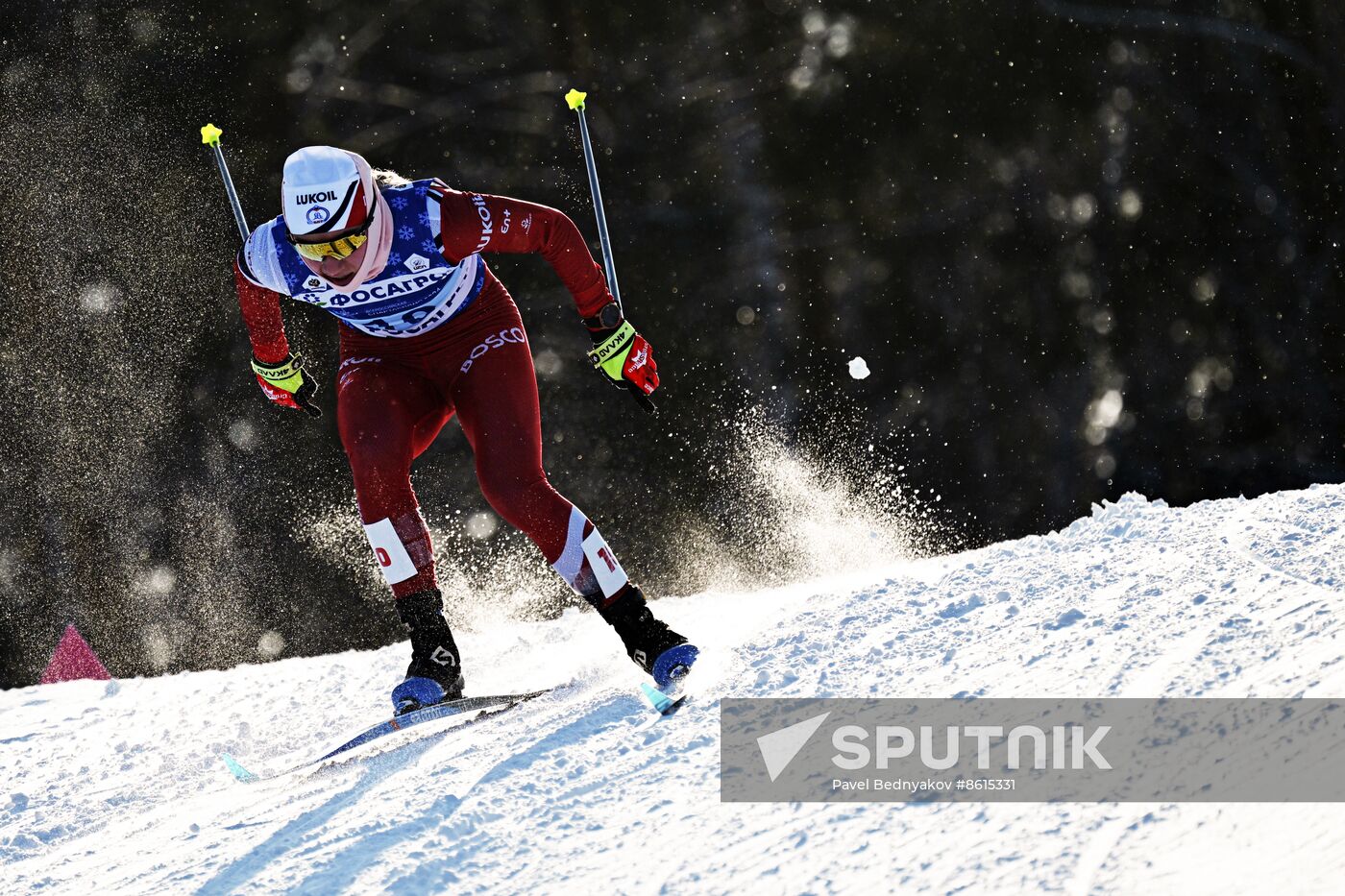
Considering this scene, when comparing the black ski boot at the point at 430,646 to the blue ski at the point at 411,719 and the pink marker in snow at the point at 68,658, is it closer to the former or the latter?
the blue ski at the point at 411,719

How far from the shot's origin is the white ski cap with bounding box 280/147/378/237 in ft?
9.52

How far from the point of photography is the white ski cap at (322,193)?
114 inches

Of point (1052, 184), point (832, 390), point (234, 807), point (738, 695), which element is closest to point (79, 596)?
point (832, 390)

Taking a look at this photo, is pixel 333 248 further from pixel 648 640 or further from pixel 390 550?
pixel 648 640

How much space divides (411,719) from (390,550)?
411 mm

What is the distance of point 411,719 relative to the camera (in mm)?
3004

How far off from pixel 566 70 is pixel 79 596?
15.0ft

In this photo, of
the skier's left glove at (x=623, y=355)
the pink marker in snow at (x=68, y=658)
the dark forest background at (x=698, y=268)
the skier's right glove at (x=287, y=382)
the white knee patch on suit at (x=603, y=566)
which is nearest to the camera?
the white knee patch on suit at (x=603, y=566)

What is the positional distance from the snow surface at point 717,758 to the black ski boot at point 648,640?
0.08m

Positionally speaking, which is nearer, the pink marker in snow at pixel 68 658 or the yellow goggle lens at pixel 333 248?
the yellow goggle lens at pixel 333 248

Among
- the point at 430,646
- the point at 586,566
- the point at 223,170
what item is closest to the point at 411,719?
the point at 430,646

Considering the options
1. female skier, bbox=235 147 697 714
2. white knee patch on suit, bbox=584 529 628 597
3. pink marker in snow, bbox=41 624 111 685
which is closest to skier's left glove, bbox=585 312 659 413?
female skier, bbox=235 147 697 714

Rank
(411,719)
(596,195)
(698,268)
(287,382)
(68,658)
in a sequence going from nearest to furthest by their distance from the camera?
(411,719) → (287,382) → (596,195) → (68,658) → (698,268)

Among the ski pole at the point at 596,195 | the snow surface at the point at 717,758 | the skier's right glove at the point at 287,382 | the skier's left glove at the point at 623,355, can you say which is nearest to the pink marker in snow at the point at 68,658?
the snow surface at the point at 717,758
